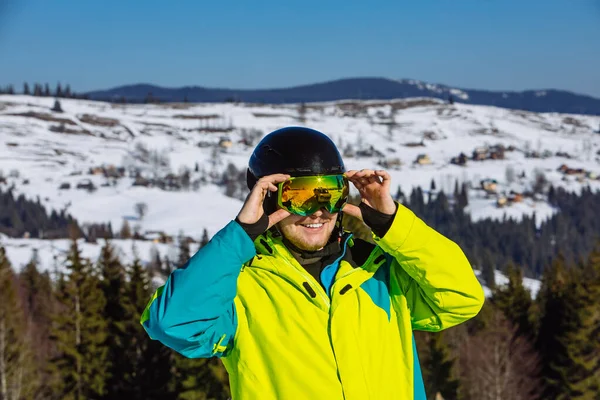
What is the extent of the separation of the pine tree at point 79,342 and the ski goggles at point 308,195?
20.3 metres

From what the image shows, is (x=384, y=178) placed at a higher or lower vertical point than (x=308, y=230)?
higher

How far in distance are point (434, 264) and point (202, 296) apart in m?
1.04

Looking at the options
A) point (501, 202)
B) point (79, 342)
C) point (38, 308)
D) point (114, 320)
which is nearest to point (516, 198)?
point (501, 202)

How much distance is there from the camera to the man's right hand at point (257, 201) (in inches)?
112

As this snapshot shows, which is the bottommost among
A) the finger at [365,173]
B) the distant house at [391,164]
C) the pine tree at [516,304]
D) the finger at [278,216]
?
the distant house at [391,164]

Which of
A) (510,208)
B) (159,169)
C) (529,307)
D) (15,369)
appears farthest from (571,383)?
(159,169)

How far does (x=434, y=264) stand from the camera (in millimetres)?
2844

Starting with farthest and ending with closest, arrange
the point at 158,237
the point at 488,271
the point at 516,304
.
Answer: the point at 158,237
the point at 488,271
the point at 516,304

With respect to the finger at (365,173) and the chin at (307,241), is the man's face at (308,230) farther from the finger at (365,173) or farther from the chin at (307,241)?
the finger at (365,173)

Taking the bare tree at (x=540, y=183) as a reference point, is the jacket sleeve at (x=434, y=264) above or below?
above

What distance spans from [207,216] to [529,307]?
110 m

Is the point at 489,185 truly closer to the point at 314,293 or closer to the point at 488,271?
the point at 488,271

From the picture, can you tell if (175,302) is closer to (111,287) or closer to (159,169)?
(111,287)

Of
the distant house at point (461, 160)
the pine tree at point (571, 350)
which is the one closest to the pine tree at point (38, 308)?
the pine tree at point (571, 350)
